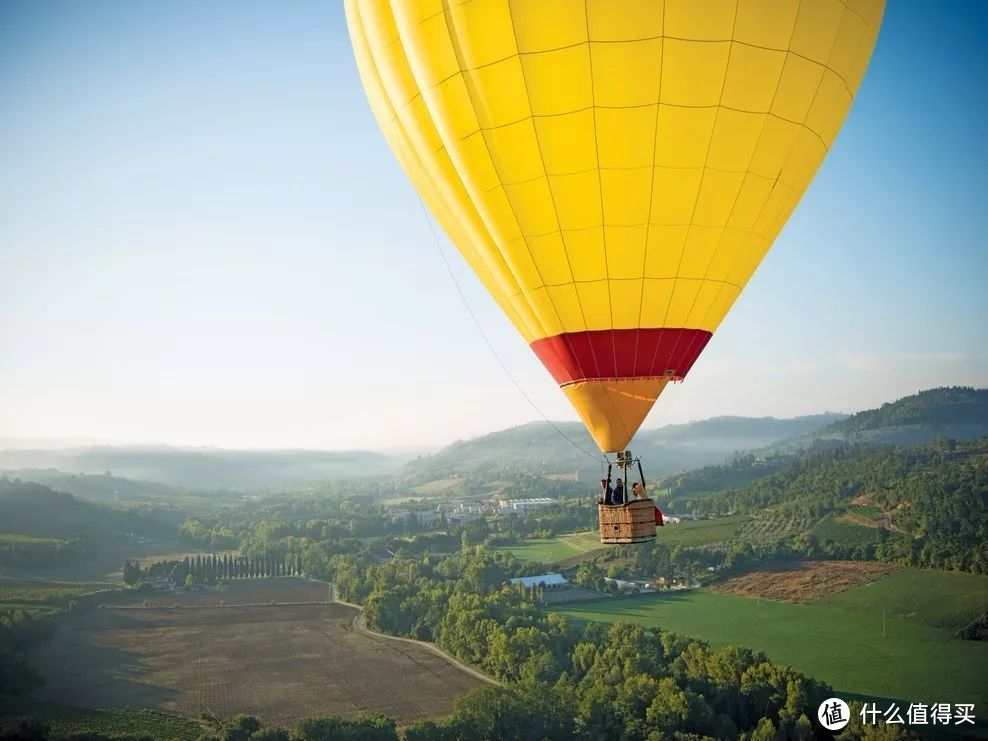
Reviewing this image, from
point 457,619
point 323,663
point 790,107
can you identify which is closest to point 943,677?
point 457,619

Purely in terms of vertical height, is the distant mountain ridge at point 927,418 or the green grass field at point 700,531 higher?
the distant mountain ridge at point 927,418

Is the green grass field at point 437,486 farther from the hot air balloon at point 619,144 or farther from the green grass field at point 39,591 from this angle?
the hot air balloon at point 619,144

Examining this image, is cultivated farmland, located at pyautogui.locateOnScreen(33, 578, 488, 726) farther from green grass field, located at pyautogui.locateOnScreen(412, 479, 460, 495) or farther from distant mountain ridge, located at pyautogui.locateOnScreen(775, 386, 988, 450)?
distant mountain ridge, located at pyautogui.locateOnScreen(775, 386, 988, 450)

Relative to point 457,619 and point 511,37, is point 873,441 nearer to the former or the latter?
point 457,619

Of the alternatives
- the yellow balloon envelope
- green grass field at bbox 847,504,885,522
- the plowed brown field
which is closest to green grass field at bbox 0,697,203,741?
the yellow balloon envelope

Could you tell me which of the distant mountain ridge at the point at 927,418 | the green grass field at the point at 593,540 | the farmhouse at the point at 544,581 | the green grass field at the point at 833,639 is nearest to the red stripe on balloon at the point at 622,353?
the green grass field at the point at 833,639

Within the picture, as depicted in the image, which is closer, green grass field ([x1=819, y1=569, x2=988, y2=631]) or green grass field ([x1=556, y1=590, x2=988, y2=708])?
green grass field ([x1=556, y1=590, x2=988, y2=708])
